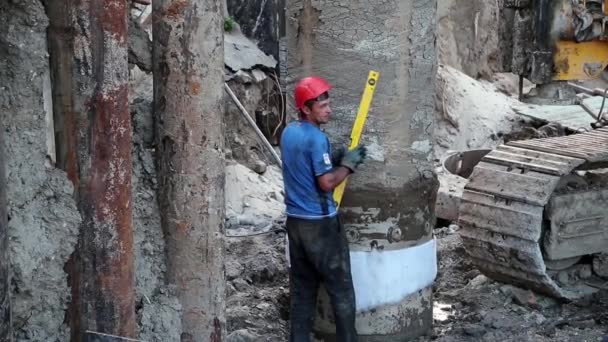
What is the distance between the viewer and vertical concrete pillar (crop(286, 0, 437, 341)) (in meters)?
5.87

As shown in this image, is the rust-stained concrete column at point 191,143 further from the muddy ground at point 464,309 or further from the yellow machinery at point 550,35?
the yellow machinery at point 550,35

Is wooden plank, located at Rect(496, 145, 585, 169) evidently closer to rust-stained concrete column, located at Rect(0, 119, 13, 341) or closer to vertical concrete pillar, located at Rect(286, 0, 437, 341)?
vertical concrete pillar, located at Rect(286, 0, 437, 341)

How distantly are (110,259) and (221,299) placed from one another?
28.2 inches

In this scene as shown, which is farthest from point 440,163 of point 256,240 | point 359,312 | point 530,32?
point 359,312

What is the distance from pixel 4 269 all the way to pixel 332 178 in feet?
7.42

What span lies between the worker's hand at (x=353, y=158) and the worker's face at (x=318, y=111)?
237 mm

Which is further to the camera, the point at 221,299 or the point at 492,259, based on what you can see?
the point at 492,259

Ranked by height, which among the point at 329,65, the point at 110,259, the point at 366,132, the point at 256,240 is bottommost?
the point at 256,240

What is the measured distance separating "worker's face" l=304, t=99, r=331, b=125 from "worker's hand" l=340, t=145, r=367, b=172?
0.24 m

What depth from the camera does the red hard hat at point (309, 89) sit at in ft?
18.0

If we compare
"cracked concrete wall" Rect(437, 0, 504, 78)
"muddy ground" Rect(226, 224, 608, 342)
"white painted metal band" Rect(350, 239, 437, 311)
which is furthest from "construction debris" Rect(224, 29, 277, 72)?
"white painted metal band" Rect(350, 239, 437, 311)

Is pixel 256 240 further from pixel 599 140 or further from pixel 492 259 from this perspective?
pixel 599 140

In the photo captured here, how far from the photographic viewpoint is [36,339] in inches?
161

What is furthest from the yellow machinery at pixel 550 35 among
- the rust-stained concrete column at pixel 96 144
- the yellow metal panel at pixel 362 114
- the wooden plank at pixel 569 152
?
the rust-stained concrete column at pixel 96 144
